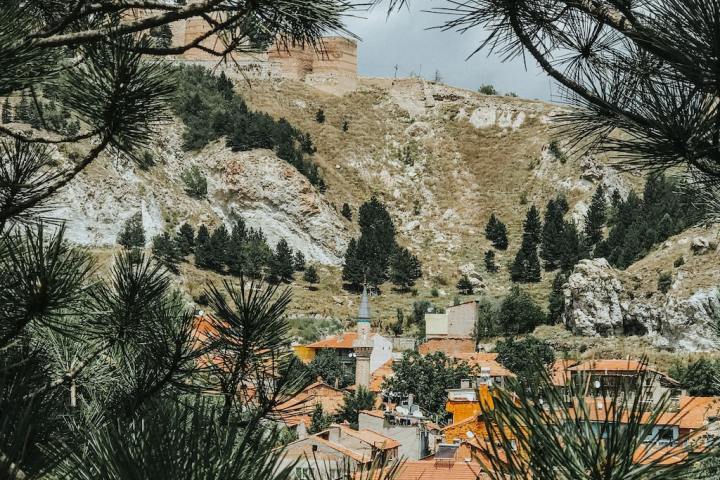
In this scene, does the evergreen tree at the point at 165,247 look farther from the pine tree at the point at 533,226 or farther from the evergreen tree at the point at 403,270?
the pine tree at the point at 533,226

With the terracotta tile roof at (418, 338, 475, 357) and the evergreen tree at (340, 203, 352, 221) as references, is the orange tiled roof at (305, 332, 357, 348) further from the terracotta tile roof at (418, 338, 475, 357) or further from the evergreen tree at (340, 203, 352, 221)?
the evergreen tree at (340, 203, 352, 221)

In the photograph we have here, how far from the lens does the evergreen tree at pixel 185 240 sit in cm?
3884

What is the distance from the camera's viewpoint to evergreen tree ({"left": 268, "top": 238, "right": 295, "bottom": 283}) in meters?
40.1

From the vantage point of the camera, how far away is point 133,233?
3712cm

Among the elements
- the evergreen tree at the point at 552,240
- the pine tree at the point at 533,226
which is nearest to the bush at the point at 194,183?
the pine tree at the point at 533,226

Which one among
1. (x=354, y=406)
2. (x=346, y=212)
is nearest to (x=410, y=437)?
(x=354, y=406)

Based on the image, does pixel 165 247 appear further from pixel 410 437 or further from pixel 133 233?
pixel 410 437

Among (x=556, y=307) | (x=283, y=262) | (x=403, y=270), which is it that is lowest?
(x=556, y=307)

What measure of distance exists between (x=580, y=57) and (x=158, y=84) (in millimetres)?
1300

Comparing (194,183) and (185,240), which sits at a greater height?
(194,183)

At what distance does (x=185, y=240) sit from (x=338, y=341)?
10.7m

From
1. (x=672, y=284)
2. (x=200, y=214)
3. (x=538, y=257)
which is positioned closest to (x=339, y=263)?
(x=200, y=214)

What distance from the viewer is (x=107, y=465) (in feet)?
3.49

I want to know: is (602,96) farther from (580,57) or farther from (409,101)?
(409,101)
